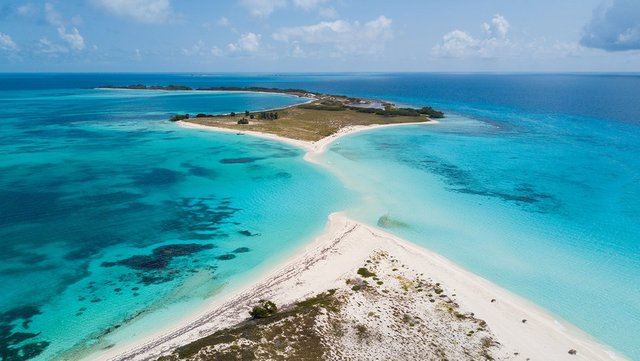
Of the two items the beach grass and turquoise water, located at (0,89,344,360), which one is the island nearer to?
the beach grass

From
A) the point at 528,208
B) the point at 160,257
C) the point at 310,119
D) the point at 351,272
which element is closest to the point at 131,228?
the point at 160,257

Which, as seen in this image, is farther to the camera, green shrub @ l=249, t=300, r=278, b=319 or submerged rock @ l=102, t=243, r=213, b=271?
submerged rock @ l=102, t=243, r=213, b=271


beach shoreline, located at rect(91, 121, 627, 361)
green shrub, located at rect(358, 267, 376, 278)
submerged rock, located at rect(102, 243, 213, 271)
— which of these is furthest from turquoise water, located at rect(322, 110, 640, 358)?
submerged rock, located at rect(102, 243, 213, 271)

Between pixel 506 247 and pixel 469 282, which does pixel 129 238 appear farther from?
pixel 506 247

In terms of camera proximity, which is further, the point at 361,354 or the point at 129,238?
the point at 129,238

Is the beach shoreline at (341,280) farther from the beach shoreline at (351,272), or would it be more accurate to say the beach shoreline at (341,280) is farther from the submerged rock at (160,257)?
the submerged rock at (160,257)

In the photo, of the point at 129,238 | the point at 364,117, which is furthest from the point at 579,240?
the point at 364,117

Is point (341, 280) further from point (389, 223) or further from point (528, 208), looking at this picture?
point (528, 208)

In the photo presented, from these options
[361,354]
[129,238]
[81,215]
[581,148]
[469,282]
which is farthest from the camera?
[581,148]
